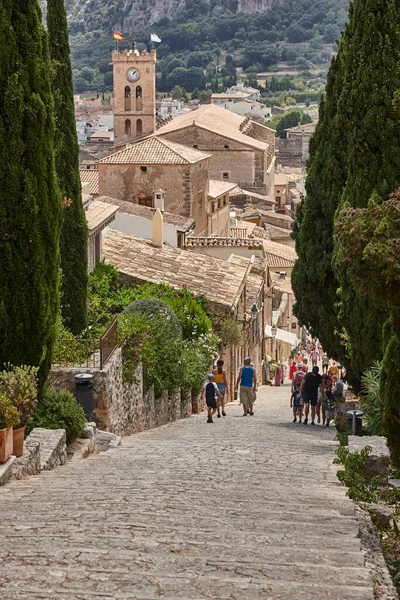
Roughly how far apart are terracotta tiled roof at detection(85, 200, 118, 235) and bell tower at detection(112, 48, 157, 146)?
265 ft

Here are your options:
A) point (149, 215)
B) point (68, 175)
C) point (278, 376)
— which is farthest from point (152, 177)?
point (68, 175)

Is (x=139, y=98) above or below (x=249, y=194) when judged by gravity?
above

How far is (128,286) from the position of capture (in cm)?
2702

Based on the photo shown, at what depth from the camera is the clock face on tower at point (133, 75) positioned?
115 meters

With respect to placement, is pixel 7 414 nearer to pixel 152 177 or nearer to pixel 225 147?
pixel 152 177

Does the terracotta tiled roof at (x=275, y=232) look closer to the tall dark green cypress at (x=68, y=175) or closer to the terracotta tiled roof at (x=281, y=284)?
the terracotta tiled roof at (x=281, y=284)

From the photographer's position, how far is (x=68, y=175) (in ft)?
70.7

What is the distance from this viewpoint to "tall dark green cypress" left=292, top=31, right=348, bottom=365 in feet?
73.0

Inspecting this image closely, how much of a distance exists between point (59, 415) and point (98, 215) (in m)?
16.1

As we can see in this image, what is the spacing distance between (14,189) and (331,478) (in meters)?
4.85

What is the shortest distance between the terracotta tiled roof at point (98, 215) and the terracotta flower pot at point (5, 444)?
16122mm

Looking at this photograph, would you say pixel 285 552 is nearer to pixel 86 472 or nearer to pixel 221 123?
pixel 86 472

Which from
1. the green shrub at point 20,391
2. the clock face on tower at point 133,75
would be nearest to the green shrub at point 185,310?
the green shrub at point 20,391

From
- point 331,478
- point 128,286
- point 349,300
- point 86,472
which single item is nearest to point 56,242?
point 86,472
